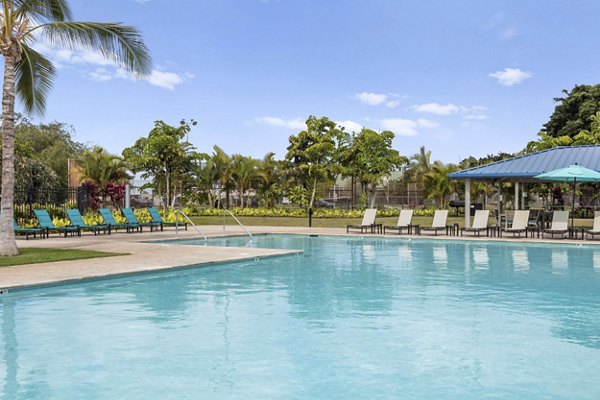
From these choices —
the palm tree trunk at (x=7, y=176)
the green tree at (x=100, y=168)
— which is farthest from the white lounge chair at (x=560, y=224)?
the green tree at (x=100, y=168)

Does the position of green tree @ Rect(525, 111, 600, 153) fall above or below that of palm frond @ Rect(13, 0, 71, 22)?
below

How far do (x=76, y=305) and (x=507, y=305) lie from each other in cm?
613

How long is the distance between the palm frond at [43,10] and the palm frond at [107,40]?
1.76 feet

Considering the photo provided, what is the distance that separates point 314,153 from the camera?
3388 cm

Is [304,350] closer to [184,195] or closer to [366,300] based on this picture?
[366,300]

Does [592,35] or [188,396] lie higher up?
[592,35]

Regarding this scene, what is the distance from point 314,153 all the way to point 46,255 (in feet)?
73.0

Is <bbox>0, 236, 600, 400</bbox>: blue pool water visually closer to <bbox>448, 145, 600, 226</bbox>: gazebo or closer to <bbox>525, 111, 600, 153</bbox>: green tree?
<bbox>448, 145, 600, 226</bbox>: gazebo

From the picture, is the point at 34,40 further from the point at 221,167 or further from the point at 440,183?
the point at 440,183

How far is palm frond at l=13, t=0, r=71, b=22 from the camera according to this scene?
1295 centimetres

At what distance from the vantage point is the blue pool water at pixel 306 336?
5.07 meters

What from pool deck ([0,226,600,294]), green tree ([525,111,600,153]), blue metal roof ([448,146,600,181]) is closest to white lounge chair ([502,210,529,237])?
pool deck ([0,226,600,294])

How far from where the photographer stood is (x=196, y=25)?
28.0 m

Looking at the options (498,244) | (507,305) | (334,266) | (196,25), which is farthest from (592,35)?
(507,305)
